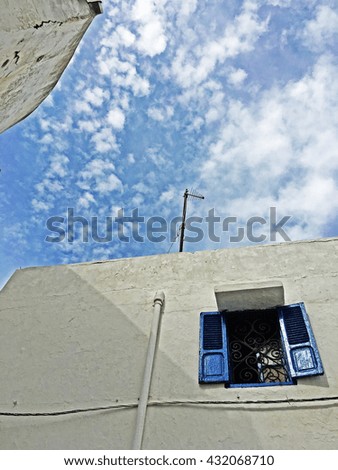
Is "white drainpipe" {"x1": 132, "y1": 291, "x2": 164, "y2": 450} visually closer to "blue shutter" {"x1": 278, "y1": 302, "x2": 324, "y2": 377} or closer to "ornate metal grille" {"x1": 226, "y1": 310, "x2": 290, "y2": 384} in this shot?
"ornate metal grille" {"x1": 226, "y1": 310, "x2": 290, "y2": 384}

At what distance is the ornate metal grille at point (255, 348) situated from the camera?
4.50 meters

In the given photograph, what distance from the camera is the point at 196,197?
31.6ft

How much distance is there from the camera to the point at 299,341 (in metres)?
4.46

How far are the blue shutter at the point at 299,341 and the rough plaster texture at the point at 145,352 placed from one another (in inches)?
4.1

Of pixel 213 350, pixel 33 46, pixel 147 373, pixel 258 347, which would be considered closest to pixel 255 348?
pixel 258 347

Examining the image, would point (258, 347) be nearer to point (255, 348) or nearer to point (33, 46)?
point (255, 348)

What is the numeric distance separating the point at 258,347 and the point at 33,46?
171 inches

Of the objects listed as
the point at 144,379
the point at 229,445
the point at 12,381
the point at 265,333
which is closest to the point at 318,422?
the point at 229,445

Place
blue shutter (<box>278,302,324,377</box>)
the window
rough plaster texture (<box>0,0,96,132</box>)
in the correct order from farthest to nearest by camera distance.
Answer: the window < blue shutter (<box>278,302,324,377</box>) < rough plaster texture (<box>0,0,96,132</box>)

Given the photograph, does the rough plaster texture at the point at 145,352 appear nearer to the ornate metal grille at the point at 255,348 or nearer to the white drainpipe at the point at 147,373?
the white drainpipe at the point at 147,373

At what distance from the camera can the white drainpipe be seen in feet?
12.9

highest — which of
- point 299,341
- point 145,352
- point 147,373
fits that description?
point 299,341

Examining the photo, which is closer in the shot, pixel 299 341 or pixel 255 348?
pixel 299 341

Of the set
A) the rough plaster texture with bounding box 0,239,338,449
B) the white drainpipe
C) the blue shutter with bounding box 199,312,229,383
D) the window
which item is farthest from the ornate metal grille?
the white drainpipe
